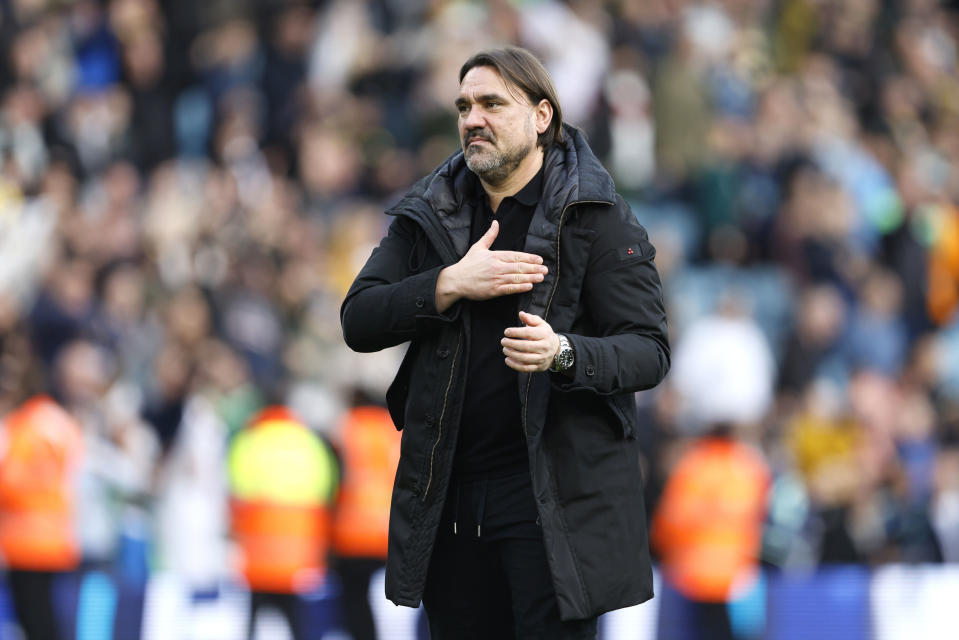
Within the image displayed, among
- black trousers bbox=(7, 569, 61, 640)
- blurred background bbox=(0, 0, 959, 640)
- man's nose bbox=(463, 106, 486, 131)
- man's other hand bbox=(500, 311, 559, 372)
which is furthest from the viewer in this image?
blurred background bbox=(0, 0, 959, 640)

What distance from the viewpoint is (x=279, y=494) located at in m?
9.12

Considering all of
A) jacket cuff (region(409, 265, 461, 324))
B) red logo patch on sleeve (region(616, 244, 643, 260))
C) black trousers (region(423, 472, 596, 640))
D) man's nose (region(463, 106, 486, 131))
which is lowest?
black trousers (region(423, 472, 596, 640))

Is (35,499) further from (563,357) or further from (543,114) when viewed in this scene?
(563,357)

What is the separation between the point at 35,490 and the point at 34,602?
2.09 feet

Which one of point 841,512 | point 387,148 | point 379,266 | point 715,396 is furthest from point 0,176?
point 379,266

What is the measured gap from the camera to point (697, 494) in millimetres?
9359

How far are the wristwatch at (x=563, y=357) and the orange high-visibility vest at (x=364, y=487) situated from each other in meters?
5.39

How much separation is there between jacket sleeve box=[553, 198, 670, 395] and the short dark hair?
0.37 metres

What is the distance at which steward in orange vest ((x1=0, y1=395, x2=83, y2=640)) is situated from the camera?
8.80 metres

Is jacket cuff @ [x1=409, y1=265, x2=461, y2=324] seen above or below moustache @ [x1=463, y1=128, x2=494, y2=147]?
below

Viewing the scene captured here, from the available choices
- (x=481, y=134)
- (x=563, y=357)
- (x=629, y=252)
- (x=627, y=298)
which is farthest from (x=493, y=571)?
(x=481, y=134)

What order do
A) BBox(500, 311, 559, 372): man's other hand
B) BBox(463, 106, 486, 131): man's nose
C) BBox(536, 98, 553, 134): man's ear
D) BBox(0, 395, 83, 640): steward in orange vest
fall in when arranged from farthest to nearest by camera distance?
BBox(0, 395, 83, 640): steward in orange vest → BBox(536, 98, 553, 134): man's ear → BBox(463, 106, 486, 131): man's nose → BBox(500, 311, 559, 372): man's other hand

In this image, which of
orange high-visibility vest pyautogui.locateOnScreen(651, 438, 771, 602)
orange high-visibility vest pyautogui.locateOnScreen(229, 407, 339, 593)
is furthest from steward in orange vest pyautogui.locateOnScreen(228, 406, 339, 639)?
orange high-visibility vest pyautogui.locateOnScreen(651, 438, 771, 602)

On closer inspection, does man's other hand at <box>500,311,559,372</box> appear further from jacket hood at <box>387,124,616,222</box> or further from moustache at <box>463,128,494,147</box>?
moustache at <box>463,128,494,147</box>
